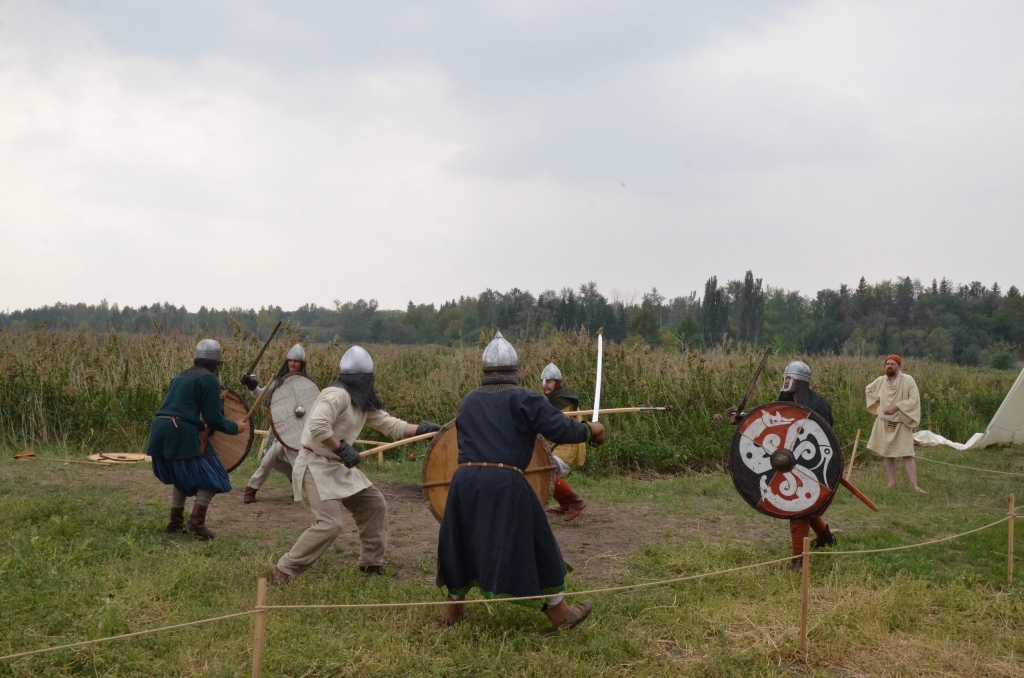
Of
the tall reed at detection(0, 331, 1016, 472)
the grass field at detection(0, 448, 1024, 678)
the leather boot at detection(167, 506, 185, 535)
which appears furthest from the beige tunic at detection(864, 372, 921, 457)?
the leather boot at detection(167, 506, 185, 535)

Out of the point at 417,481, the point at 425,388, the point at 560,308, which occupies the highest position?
the point at 560,308

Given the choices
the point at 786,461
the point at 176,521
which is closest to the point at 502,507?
the point at 786,461

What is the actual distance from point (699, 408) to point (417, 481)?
15.5 ft

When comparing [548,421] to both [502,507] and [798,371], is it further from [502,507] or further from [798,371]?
[798,371]

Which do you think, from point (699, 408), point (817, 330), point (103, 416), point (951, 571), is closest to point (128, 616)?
point (951, 571)

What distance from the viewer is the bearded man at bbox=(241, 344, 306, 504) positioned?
7543 millimetres

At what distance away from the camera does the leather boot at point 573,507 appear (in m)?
7.72

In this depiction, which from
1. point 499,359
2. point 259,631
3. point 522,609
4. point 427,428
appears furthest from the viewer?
point 427,428

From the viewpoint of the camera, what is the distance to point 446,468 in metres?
5.54

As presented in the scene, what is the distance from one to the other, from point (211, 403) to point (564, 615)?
3470 mm

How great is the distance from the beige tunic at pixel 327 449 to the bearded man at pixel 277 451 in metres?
2.05

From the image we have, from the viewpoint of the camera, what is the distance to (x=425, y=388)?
515 inches

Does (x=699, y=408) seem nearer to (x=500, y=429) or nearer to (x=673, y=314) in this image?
(x=500, y=429)

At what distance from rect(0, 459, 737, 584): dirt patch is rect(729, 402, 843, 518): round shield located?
113 centimetres
